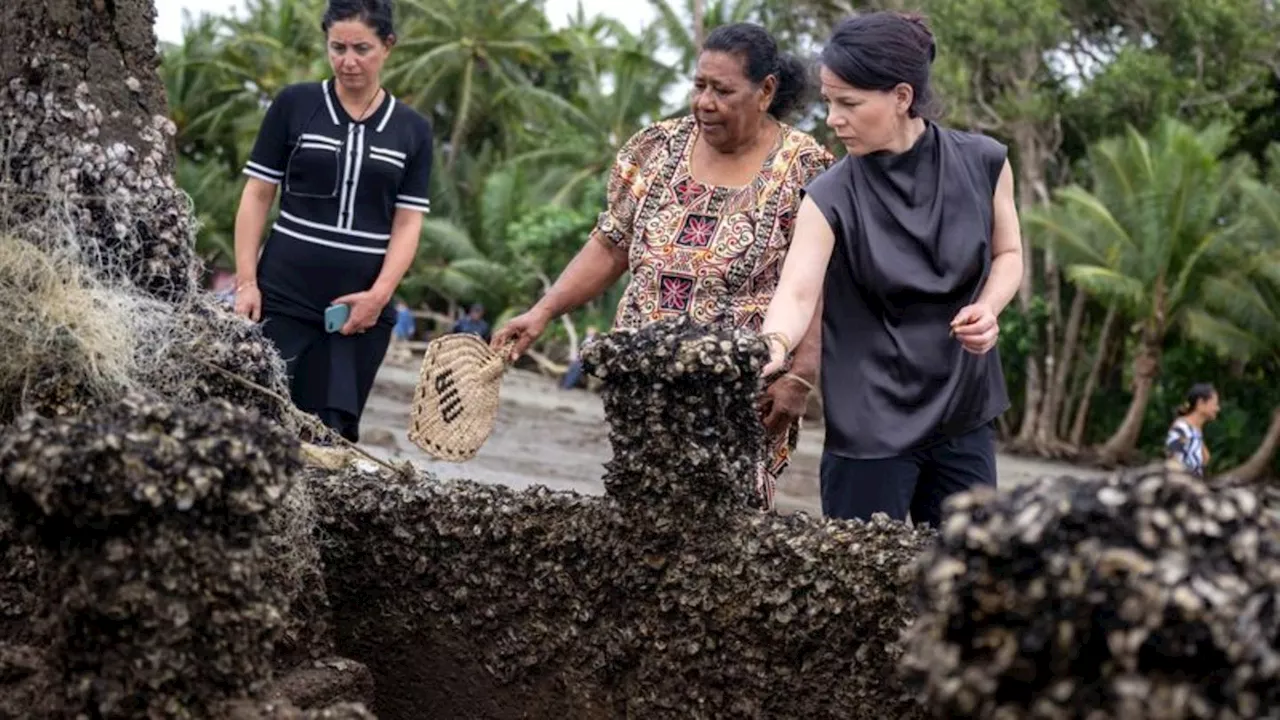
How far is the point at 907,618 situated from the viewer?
3.63 metres

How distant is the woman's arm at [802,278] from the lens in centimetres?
415

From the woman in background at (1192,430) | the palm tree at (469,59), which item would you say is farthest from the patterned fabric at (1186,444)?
the palm tree at (469,59)

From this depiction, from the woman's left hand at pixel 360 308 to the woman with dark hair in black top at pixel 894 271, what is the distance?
1.78 metres

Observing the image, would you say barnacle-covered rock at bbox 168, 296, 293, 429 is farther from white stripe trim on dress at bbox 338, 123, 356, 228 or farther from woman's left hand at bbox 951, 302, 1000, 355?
white stripe trim on dress at bbox 338, 123, 356, 228

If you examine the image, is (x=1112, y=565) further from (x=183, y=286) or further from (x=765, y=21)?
(x=765, y=21)

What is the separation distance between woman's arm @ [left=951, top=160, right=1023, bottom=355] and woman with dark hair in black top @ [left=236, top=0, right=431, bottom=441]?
2039 millimetres

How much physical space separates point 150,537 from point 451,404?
2.08 meters

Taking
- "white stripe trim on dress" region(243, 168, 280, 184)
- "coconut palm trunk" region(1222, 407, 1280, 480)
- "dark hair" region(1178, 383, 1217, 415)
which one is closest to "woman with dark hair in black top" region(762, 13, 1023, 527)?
"white stripe trim on dress" region(243, 168, 280, 184)

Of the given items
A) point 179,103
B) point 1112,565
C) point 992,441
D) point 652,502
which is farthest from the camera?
point 179,103

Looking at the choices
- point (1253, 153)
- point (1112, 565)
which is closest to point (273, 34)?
point (1253, 153)

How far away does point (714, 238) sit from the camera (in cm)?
502

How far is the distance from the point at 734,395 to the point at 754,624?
486 mm

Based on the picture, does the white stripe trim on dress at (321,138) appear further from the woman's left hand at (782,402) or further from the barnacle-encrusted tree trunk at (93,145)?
the woman's left hand at (782,402)

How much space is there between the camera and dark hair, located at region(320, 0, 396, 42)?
5684 millimetres
